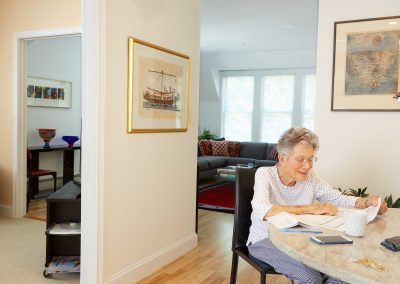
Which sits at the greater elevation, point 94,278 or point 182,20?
point 182,20

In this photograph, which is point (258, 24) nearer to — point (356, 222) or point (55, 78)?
point (55, 78)

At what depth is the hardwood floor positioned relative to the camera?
2.80 m

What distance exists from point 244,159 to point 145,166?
499 cm

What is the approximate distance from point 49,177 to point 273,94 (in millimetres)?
5095

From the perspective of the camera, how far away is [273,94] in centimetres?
858

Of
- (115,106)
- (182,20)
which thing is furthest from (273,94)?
(115,106)

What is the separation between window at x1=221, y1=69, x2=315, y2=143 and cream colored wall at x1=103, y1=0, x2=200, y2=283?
5.27m

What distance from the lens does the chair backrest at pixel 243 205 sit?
→ 2041 millimetres

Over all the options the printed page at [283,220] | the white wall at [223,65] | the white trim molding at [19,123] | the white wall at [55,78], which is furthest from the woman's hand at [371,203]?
the white wall at [223,65]

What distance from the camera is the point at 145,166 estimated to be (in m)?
2.79

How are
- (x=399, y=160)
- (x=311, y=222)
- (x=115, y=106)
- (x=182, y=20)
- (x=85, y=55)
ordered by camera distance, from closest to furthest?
(x=311, y=222), (x=85, y=55), (x=115, y=106), (x=399, y=160), (x=182, y=20)

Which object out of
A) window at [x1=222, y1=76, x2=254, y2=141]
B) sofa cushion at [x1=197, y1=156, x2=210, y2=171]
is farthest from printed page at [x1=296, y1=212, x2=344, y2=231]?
window at [x1=222, y1=76, x2=254, y2=141]

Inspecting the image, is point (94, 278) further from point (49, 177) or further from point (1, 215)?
point (49, 177)

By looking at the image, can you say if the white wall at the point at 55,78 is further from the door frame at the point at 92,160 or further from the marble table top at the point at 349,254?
the marble table top at the point at 349,254
